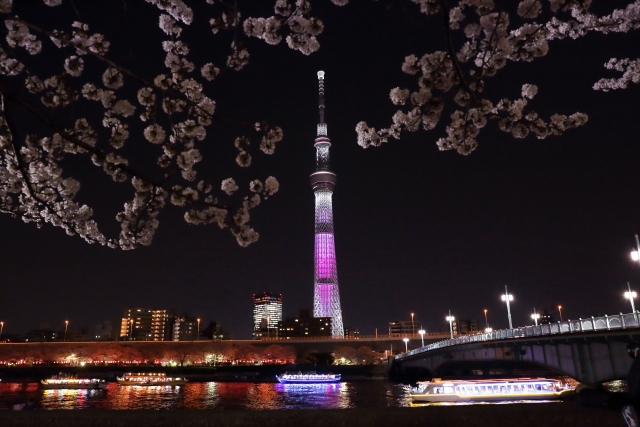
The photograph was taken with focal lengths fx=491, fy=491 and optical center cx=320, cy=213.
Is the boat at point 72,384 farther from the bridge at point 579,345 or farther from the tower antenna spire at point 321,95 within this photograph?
the tower antenna spire at point 321,95

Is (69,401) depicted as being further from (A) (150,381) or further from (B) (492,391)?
(B) (492,391)

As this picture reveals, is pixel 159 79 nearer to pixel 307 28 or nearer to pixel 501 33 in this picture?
pixel 307 28

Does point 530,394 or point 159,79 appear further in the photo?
point 530,394

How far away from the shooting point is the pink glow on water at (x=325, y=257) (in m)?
129

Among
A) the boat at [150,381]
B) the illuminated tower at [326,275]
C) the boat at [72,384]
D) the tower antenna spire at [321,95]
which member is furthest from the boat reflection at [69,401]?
the tower antenna spire at [321,95]

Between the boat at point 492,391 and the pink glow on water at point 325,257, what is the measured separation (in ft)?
291

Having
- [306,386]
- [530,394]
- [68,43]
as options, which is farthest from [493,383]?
[68,43]

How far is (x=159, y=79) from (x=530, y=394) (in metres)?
39.0

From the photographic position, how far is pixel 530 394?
38.1m

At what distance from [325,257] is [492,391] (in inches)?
3583

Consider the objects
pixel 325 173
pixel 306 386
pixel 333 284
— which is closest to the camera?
pixel 306 386

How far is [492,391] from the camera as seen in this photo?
38594mm

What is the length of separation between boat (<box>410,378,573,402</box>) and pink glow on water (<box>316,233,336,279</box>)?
88801 mm

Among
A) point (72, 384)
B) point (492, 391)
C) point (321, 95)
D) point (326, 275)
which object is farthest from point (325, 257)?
point (492, 391)
